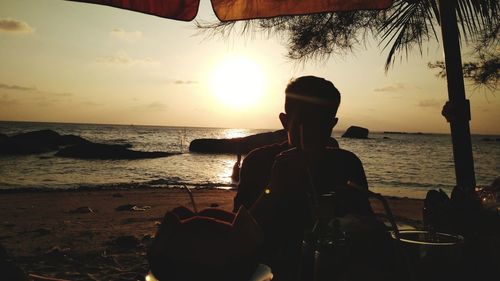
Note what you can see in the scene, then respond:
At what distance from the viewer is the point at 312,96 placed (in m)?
1.65

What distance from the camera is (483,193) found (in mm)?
1651

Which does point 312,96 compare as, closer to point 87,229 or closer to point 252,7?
point 252,7

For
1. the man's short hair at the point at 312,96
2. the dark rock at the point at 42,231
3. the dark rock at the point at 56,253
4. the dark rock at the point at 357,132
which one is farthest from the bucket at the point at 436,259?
Answer: the dark rock at the point at 357,132

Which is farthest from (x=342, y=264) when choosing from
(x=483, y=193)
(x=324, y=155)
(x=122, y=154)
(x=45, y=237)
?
(x=122, y=154)

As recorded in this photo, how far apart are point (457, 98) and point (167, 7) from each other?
218 centimetres

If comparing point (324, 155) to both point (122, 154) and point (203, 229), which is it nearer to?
point (203, 229)

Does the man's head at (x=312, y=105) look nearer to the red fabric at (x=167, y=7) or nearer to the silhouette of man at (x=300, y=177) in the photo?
the silhouette of man at (x=300, y=177)

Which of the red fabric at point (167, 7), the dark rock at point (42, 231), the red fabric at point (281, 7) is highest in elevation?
the red fabric at point (281, 7)

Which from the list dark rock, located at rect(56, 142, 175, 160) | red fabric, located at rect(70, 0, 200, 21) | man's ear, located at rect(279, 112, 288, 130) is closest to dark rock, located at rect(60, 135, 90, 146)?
dark rock, located at rect(56, 142, 175, 160)

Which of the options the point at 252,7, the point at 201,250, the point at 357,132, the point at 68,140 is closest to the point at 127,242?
the point at 252,7

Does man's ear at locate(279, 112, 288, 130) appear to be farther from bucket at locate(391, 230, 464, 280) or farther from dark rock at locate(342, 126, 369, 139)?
dark rock at locate(342, 126, 369, 139)

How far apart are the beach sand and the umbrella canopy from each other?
4.25 feet

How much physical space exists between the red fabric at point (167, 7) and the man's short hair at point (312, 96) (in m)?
0.84

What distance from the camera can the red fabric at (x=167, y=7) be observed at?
202cm
